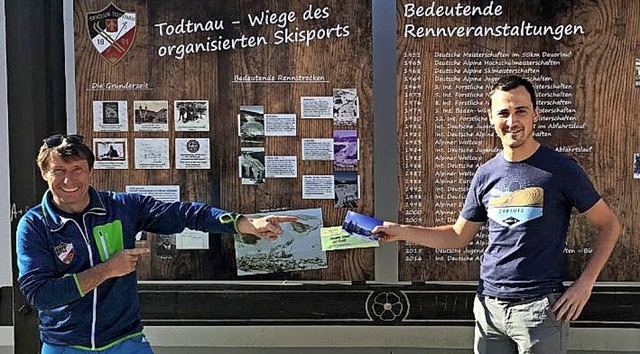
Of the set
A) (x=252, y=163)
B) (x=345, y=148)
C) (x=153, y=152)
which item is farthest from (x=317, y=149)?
(x=153, y=152)

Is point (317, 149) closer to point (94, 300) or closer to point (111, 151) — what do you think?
point (111, 151)

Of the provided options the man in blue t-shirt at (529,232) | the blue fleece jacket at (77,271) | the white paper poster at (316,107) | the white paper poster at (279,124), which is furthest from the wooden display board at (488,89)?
the blue fleece jacket at (77,271)

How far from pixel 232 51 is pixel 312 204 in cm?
96

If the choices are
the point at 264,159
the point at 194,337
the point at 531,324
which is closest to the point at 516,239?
the point at 531,324

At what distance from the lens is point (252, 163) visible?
3.96 metres

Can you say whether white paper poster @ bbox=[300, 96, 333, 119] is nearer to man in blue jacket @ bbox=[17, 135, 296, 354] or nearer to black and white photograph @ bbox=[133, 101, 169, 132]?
black and white photograph @ bbox=[133, 101, 169, 132]

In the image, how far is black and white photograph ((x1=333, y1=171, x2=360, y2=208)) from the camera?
3.92 m

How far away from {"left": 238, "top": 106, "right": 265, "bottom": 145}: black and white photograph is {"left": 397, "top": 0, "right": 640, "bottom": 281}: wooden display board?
77 cm

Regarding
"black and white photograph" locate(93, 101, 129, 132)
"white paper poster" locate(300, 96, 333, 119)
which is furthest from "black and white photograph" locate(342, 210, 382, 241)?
"black and white photograph" locate(93, 101, 129, 132)

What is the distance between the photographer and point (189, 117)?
3.97m

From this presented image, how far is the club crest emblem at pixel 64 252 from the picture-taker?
2678mm

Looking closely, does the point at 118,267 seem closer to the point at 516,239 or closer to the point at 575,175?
the point at 516,239

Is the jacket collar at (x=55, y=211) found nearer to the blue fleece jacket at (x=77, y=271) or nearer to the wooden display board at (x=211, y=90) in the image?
the blue fleece jacket at (x=77, y=271)

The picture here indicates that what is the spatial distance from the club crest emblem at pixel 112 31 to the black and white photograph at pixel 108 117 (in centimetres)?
24
